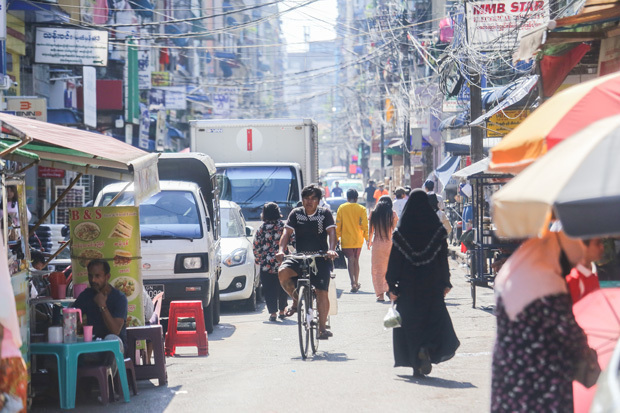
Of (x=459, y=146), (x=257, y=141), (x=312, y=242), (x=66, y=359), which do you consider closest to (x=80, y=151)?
(x=66, y=359)

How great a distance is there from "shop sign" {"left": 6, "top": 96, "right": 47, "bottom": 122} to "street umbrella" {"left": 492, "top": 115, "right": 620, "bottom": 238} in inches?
702

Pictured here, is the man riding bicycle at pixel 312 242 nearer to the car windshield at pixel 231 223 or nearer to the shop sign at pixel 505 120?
the car windshield at pixel 231 223

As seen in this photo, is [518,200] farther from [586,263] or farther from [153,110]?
[153,110]

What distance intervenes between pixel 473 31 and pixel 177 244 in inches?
301

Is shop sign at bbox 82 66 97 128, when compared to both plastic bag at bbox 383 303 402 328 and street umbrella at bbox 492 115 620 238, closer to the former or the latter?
plastic bag at bbox 383 303 402 328

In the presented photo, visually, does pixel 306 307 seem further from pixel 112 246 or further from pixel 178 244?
→ pixel 178 244

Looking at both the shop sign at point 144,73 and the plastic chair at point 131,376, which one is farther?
the shop sign at point 144,73

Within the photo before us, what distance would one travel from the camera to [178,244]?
44.7 feet

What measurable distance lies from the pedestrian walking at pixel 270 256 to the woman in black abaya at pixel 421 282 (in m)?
5.21

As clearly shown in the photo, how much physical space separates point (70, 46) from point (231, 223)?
992 cm

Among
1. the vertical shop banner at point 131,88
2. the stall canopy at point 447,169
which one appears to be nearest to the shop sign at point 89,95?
the vertical shop banner at point 131,88

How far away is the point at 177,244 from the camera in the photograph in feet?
44.7

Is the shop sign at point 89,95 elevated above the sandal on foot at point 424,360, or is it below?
above

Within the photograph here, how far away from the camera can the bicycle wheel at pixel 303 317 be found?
10.8 meters
